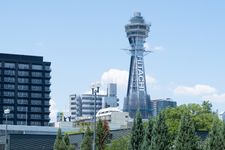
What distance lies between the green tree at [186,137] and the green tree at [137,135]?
275 inches

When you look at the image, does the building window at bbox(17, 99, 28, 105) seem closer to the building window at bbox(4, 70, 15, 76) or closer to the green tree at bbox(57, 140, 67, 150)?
the building window at bbox(4, 70, 15, 76)

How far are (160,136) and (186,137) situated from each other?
301cm

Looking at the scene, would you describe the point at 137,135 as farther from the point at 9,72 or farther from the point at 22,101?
the point at 9,72

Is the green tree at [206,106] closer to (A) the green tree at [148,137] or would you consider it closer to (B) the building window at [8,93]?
(A) the green tree at [148,137]

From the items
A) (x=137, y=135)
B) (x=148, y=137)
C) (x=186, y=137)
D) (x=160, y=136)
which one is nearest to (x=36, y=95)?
(x=137, y=135)

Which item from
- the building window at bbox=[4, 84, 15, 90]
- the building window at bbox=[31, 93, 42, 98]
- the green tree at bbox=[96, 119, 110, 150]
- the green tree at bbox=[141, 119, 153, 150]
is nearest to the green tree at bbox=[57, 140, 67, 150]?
the green tree at bbox=[96, 119, 110, 150]

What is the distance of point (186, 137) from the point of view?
51.9 m

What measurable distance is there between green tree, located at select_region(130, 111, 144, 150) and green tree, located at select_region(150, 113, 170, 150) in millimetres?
4017

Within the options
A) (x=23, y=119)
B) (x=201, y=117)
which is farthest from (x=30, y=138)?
(x=23, y=119)

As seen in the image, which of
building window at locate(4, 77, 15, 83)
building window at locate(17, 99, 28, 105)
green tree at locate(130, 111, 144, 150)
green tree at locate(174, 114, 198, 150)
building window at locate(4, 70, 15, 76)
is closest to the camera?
green tree at locate(174, 114, 198, 150)

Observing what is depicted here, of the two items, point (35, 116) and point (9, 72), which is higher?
point (9, 72)

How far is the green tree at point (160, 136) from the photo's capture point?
53.9m

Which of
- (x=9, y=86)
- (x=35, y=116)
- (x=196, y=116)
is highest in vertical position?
(x=9, y=86)

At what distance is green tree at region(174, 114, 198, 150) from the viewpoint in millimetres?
51781
